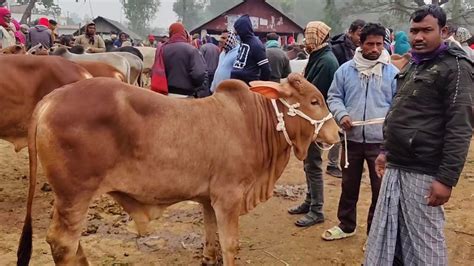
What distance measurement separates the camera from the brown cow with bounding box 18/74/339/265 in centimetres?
300

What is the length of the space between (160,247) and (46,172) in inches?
60.1

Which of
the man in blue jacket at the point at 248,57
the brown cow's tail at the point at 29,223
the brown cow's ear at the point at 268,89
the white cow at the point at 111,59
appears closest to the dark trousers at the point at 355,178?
the brown cow's ear at the point at 268,89

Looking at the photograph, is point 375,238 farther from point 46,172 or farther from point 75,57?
point 75,57

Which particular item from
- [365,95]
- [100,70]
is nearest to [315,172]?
[365,95]

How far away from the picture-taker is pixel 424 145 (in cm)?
274

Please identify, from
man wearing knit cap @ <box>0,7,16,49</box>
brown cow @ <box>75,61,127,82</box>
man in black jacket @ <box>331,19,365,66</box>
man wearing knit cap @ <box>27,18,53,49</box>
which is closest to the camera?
man in black jacket @ <box>331,19,365,66</box>

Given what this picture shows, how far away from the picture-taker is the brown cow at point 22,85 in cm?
488

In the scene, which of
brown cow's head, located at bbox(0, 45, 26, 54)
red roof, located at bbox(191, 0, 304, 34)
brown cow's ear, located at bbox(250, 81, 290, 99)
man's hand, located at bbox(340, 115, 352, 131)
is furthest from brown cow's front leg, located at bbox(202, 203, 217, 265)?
red roof, located at bbox(191, 0, 304, 34)

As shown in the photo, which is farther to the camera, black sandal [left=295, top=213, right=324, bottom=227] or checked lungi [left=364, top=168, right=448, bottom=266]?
black sandal [left=295, top=213, right=324, bottom=227]

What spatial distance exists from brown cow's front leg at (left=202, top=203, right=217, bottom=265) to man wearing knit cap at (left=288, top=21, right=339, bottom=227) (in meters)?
1.20

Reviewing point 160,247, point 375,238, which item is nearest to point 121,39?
point 160,247

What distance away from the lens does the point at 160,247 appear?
14.0ft

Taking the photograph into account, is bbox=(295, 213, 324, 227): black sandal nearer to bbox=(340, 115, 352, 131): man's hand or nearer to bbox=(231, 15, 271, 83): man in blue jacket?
bbox=(340, 115, 352, 131): man's hand

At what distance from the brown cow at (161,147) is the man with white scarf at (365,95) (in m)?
→ 0.36
